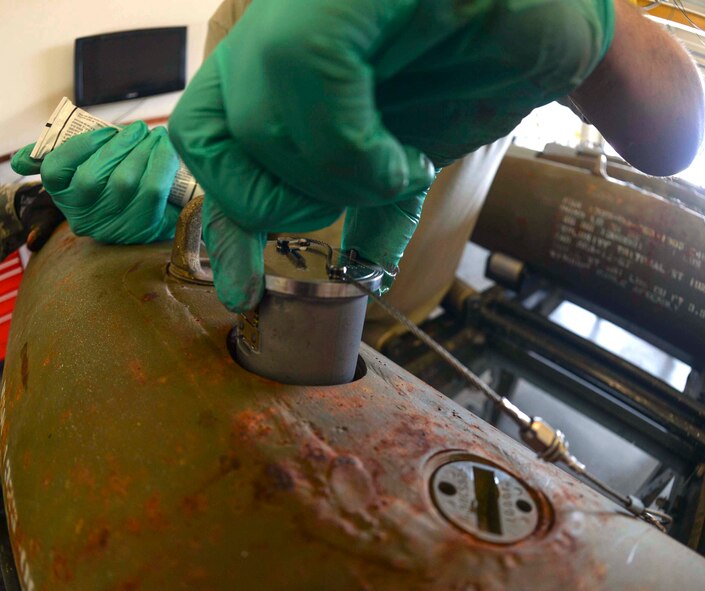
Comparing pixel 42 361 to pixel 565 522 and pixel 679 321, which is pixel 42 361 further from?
pixel 679 321

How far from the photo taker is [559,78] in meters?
0.55

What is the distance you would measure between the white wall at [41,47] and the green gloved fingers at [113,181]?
1.12 meters

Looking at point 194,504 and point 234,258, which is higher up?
point 234,258

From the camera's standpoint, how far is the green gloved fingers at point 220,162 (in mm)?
571

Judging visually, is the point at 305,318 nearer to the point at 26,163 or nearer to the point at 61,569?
the point at 61,569

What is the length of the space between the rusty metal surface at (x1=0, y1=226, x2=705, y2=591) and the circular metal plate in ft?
0.04

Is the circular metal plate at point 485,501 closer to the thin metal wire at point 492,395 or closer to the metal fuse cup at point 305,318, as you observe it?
the thin metal wire at point 492,395

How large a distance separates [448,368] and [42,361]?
3.05 feet

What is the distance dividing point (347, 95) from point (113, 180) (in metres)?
0.66

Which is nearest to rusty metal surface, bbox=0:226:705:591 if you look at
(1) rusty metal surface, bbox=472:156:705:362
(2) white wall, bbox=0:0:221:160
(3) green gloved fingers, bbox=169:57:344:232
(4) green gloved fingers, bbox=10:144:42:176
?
(3) green gloved fingers, bbox=169:57:344:232

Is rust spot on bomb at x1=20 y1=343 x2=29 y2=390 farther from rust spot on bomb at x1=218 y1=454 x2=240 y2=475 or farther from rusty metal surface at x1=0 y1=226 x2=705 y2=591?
rust spot on bomb at x1=218 y1=454 x2=240 y2=475

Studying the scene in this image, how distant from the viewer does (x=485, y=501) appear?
1.95 feet

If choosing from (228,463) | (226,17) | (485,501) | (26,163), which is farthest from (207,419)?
(226,17)

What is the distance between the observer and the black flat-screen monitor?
205 cm
